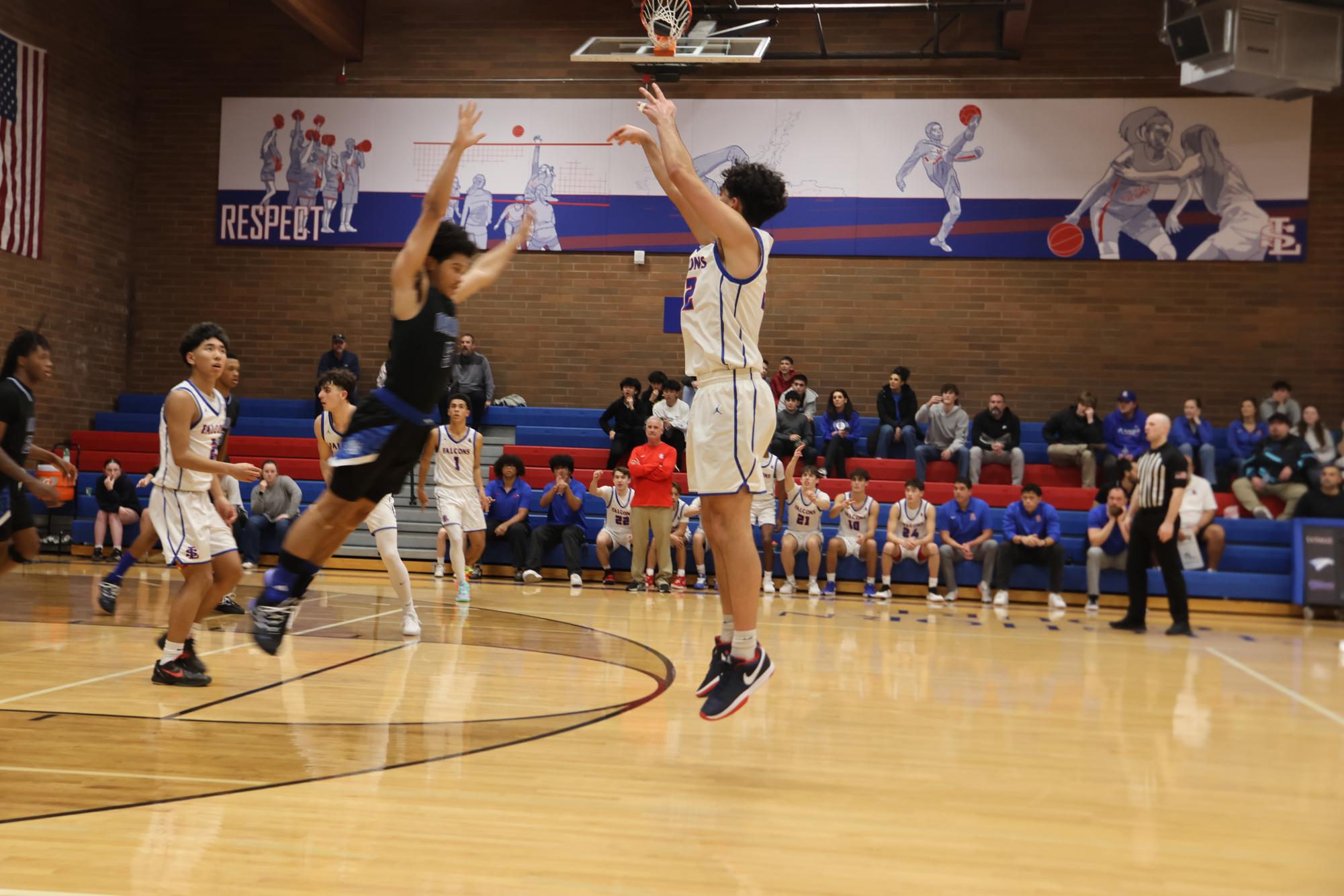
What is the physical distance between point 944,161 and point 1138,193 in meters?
2.62

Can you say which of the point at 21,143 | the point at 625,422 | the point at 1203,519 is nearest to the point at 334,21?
the point at 21,143

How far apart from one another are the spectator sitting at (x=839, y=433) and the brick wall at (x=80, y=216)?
10388mm

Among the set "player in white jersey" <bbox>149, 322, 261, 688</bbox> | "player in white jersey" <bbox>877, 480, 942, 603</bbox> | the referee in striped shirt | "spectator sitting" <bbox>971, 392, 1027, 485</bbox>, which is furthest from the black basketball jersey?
"spectator sitting" <bbox>971, 392, 1027, 485</bbox>

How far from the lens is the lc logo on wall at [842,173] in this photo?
1462cm

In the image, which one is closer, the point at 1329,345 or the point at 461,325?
the point at 1329,345

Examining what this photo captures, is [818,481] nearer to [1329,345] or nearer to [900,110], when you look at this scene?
[900,110]

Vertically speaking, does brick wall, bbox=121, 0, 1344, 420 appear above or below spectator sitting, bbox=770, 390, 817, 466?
above

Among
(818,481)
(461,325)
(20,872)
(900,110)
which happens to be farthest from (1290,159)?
(20,872)

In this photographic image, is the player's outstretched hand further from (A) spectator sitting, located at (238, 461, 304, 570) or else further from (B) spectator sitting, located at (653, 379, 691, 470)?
(A) spectator sitting, located at (238, 461, 304, 570)

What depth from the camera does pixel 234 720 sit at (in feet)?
14.7

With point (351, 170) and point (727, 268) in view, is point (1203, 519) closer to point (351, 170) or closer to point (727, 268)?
point (727, 268)

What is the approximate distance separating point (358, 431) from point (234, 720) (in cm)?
153

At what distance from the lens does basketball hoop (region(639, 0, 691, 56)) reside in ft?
36.9

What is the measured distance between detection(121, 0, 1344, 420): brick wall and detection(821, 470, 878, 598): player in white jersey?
386 cm
